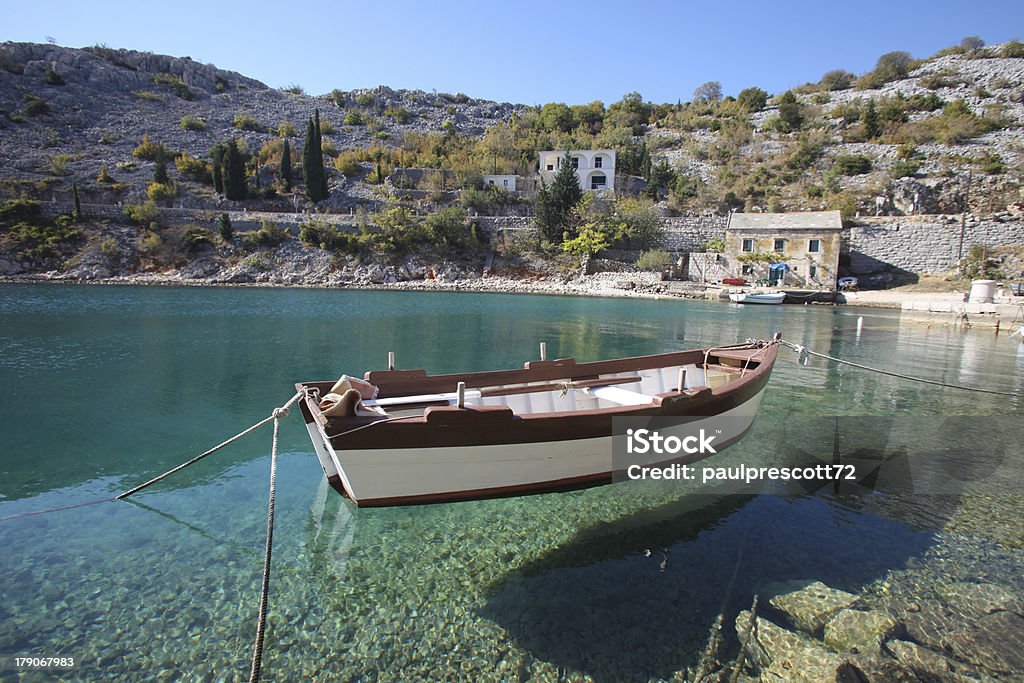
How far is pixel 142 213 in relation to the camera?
40.3 m

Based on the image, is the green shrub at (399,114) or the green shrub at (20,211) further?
the green shrub at (399,114)

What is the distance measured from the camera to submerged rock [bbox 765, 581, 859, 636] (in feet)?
11.7

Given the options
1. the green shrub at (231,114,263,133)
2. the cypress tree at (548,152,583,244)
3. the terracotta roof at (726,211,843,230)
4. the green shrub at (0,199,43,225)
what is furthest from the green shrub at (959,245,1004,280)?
the green shrub at (231,114,263,133)

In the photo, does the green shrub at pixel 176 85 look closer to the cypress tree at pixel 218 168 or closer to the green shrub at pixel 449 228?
the cypress tree at pixel 218 168

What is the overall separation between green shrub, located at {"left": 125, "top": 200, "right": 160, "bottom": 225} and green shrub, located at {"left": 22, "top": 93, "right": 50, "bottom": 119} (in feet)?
106

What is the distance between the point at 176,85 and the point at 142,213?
1871 inches

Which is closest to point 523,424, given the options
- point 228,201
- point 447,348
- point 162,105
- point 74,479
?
point 74,479

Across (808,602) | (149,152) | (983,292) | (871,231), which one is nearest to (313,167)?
(149,152)

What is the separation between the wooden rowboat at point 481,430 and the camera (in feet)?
12.0

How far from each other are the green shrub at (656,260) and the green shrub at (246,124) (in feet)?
184

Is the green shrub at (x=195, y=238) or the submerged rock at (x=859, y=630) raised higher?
the green shrub at (x=195, y=238)

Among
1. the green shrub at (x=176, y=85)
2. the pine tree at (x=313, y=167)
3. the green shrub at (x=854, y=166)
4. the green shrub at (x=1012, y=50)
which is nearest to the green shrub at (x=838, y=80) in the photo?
the green shrub at (x=1012, y=50)

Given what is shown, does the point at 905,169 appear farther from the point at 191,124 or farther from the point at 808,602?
the point at 191,124

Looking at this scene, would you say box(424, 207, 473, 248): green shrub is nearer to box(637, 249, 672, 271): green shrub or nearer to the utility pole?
box(637, 249, 672, 271): green shrub
